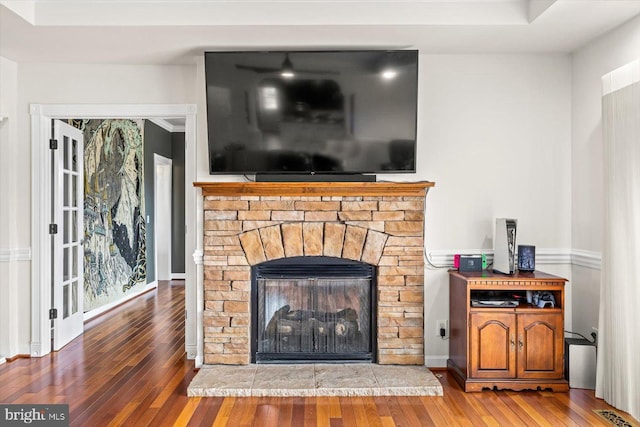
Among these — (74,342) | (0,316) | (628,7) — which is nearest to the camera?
(628,7)

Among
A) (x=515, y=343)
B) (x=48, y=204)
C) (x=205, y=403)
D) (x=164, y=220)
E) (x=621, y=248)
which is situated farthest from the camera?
(x=164, y=220)

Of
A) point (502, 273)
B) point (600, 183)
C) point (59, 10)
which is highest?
point (59, 10)

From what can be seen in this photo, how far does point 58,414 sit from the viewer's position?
9.28ft

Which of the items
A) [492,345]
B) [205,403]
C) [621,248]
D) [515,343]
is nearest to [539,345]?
[515,343]

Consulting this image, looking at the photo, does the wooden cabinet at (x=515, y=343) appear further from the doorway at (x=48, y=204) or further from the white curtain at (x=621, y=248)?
the doorway at (x=48, y=204)

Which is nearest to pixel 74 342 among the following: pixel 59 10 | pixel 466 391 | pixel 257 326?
pixel 257 326

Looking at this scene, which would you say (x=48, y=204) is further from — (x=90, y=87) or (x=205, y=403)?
(x=205, y=403)

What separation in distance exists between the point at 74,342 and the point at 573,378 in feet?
13.5

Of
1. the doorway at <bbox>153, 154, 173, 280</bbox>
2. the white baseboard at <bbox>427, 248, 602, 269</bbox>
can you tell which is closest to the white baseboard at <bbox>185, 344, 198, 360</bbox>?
the white baseboard at <bbox>427, 248, 602, 269</bbox>

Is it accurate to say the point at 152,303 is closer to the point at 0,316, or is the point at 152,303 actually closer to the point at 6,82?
the point at 0,316

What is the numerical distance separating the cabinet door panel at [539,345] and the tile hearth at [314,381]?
1.99 feet

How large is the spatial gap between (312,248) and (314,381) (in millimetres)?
934

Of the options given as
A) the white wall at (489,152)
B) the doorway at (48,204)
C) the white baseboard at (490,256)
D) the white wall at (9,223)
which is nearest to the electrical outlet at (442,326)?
the white wall at (489,152)

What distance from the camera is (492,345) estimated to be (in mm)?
3143
